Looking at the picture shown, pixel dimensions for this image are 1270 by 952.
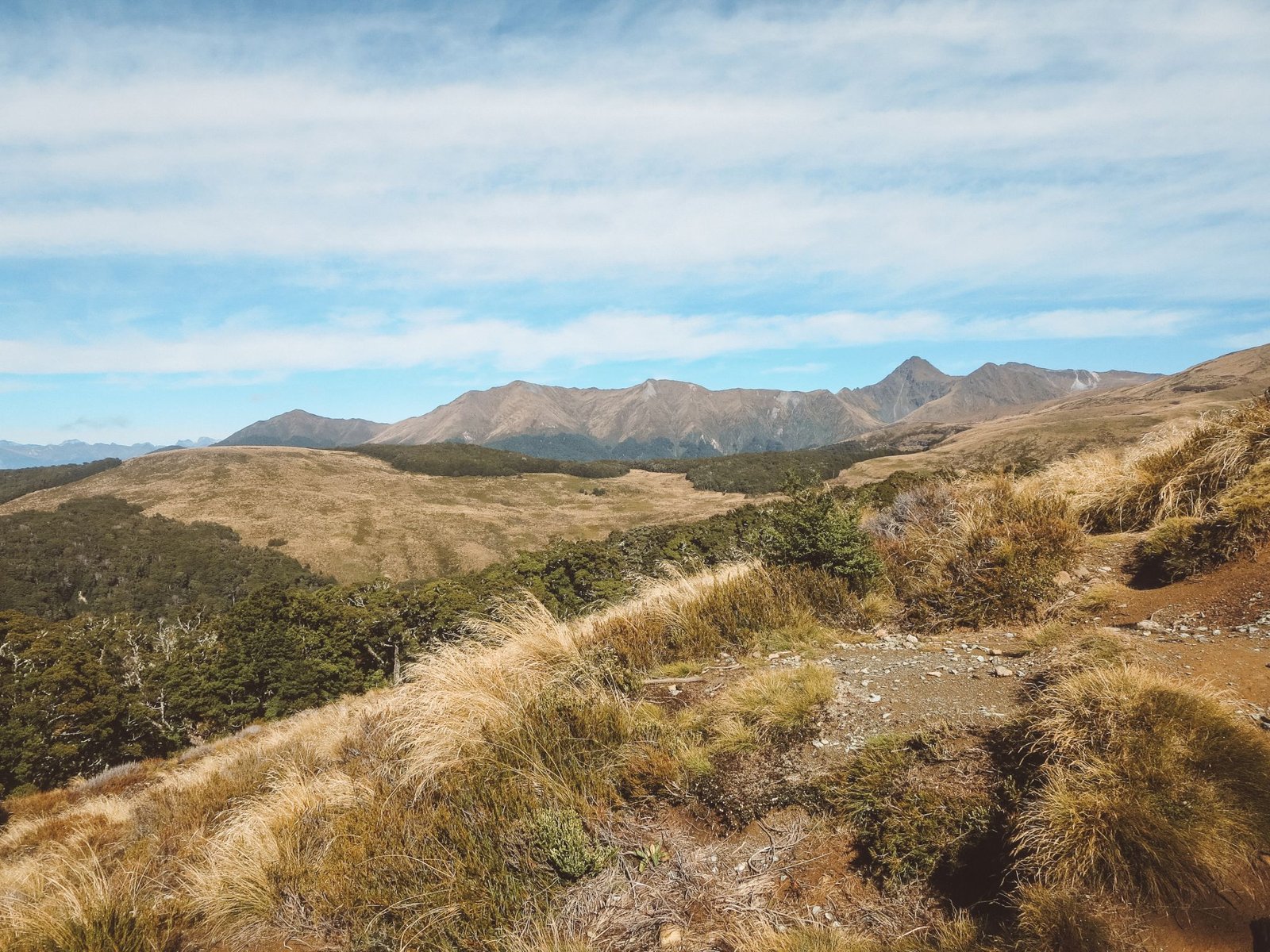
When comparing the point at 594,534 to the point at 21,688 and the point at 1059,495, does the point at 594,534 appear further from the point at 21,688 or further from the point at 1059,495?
the point at 1059,495

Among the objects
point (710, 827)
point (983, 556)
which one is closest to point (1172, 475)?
point (983, 556)

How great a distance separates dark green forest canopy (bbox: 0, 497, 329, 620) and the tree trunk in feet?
376

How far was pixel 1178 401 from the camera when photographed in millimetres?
190875

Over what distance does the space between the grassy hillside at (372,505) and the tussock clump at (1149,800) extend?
111845mm

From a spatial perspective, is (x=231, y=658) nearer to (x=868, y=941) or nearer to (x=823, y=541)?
(x=823, y=541)

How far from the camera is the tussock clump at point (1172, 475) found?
693 cm

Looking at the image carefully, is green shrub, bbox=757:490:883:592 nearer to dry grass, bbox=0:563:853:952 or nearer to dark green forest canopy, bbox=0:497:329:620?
dry grass, bbox=0:563:853:952

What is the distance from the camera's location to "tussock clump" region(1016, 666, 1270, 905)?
2.59m

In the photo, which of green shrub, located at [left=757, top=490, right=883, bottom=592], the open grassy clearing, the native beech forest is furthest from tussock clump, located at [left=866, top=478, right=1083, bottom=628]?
the native beech forest

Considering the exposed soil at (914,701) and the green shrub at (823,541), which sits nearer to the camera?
the exposed soil at (914,701)

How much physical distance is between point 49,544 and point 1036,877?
6944 inches

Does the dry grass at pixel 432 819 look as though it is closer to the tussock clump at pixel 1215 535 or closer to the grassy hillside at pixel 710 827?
the grassy hillside at pixel 710 827

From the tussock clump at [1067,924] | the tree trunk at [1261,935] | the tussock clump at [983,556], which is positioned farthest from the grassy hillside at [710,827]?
the tussock clump at [983,556]

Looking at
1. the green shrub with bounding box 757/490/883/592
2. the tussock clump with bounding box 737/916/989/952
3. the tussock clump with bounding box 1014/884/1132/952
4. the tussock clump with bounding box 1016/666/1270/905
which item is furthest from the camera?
the green shrub with bounding box 757/490/883/592
